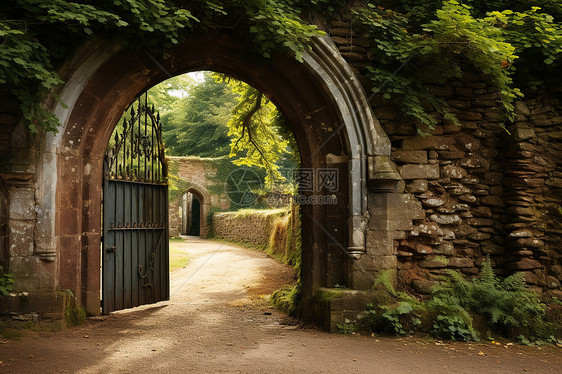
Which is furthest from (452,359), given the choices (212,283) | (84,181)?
(212,283)

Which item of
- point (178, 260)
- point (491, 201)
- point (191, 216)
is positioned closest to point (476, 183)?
point (491, 201)

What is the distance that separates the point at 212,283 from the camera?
31.7 feet

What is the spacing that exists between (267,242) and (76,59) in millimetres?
10300

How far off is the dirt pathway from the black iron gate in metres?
0.36

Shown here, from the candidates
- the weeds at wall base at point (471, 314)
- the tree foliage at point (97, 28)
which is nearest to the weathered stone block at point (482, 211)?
the weeds at wall base at point (471, 314)

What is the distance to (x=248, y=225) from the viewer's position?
54.3 ft

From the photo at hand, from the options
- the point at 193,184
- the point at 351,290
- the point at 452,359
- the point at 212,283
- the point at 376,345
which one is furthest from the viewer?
the point at 193,184

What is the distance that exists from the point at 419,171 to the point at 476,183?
80 centimetres

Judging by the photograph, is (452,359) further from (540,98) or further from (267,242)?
(267,242)

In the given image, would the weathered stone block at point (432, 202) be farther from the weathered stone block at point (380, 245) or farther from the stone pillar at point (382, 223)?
the weathered stone block at point (380, 245)

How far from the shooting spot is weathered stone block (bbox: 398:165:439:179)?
5277 millimetres

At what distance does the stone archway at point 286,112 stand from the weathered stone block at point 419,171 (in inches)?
10.3

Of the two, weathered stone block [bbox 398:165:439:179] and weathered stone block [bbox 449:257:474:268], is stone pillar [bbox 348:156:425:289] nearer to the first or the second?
weathered stone block [bbox 398:165:439:179]

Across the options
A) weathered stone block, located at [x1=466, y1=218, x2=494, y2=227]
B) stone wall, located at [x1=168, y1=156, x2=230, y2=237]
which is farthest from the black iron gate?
stone wall, located at [x1=168, y1=156, x2=230, y2=237]
